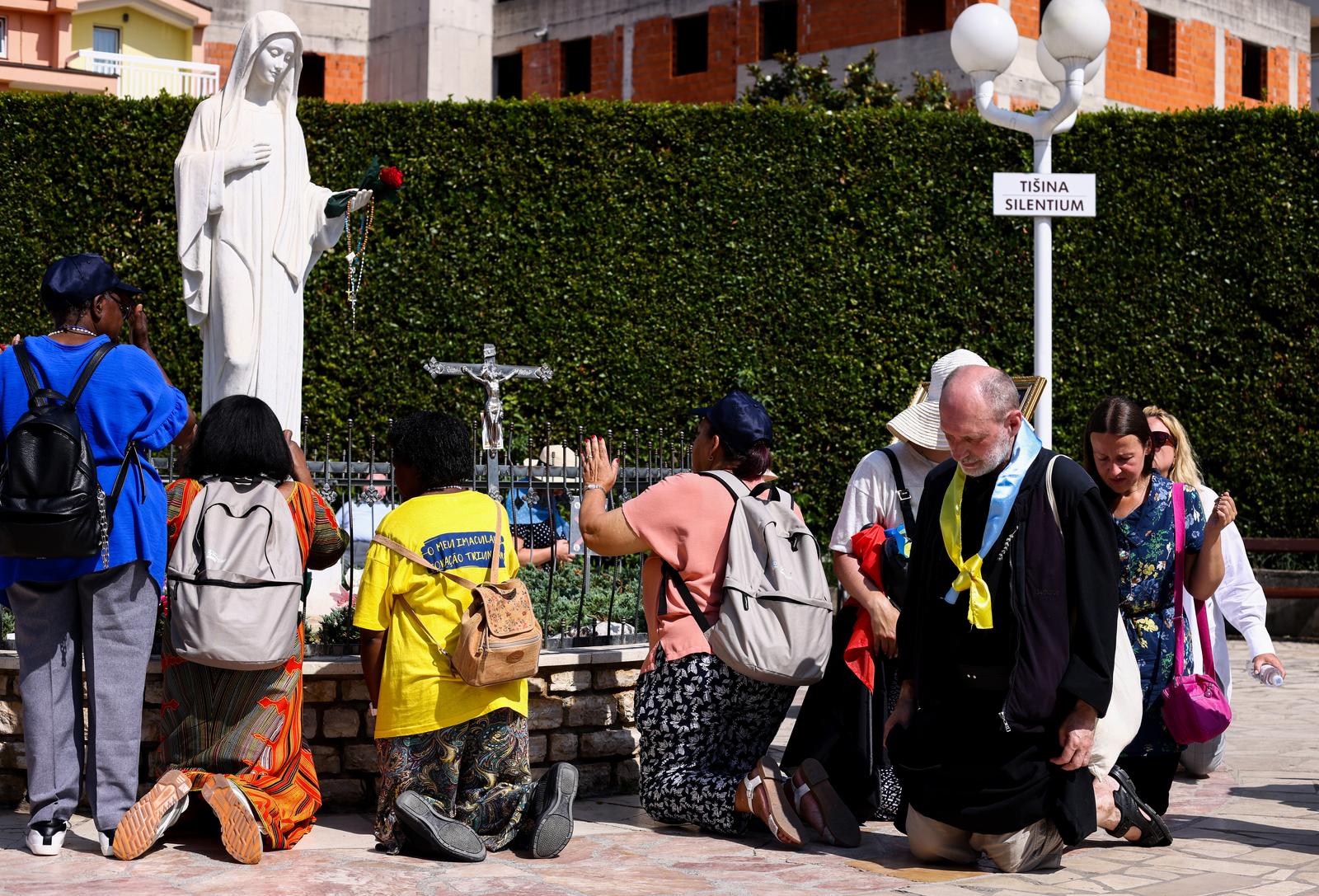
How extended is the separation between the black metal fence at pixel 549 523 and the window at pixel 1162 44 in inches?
876

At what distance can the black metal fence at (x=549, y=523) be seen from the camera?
624cm

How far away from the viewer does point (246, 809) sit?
483 centimetres

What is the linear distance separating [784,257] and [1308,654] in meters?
5.13

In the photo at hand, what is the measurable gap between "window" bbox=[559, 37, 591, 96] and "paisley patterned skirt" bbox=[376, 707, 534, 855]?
2816cm

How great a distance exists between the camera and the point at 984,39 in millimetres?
8539

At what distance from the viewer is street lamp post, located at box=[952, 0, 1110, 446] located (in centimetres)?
838

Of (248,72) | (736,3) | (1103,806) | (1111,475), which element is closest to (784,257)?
(248,72)

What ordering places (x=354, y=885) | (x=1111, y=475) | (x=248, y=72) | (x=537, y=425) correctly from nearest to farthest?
(x=354, y=885) < (x=1111, y=475) < (x=248, y=72) < (x=537, y=425)

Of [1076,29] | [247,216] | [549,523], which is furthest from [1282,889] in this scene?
[1076,29]

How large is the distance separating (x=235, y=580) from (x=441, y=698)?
766 mm

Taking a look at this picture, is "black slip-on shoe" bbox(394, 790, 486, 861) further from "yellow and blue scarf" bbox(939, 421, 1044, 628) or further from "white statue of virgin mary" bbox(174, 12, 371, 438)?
"white statue of virgin mary" bbox(174, 12, 371, 438)

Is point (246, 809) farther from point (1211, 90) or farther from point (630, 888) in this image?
point (1211, 90)

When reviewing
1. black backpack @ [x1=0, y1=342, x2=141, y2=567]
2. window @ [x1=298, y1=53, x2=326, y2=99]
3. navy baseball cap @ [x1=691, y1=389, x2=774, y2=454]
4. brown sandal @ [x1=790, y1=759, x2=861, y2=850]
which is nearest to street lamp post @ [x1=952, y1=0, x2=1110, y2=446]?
navy baseball cap @ [x1=691, y1=389, x2=774, y2=454]

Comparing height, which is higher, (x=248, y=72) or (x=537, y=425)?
(x=248, y=72)
